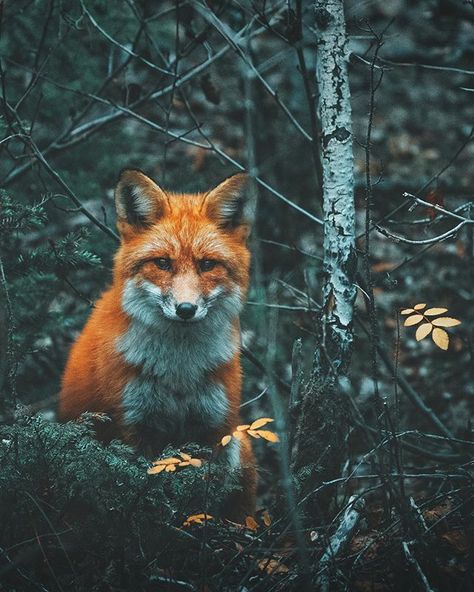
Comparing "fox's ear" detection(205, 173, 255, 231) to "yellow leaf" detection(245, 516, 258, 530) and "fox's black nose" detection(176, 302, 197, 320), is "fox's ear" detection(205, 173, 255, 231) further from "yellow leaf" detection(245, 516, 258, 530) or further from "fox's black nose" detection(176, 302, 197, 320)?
"yellow leaf" detection(245, 516, 258, 530)

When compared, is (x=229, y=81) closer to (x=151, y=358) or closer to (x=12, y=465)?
(x=151, y=358)

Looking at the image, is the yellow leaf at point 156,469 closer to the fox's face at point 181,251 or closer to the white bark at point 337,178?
the fox's face at point 181,251

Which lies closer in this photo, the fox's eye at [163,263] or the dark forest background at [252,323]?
the dark forest background at [252,323]

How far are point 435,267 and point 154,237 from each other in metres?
4.85

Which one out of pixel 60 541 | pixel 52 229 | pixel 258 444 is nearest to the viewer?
pixel 60 541

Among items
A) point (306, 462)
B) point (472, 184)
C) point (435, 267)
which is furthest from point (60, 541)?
point (472, 184)

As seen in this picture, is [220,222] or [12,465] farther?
[220,222]

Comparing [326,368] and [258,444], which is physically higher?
[326,368]

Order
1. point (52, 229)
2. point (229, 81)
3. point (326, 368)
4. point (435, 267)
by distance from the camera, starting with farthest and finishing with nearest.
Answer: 1. point (229, 81)
2. point (435, 267)
3. point (52, 229)
4. point (326, 368)

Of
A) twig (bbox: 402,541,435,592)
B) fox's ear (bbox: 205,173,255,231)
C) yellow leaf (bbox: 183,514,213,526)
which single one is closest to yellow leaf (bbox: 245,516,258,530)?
yellow leaf (bbox: 183,514,213,526)

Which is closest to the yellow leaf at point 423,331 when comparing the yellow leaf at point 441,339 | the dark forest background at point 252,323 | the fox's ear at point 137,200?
the yellow leaf at point 441,339

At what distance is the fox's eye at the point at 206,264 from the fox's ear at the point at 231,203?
35 centimetres

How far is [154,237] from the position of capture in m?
Result: 4.28

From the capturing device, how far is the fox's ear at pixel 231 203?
4.43 meters
